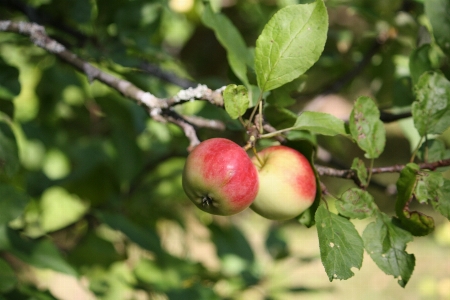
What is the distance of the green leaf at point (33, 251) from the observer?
0.96 m

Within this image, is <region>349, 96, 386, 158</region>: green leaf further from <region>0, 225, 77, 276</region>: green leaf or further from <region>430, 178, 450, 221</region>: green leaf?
<region>0, 225, 77, 276</region>: green leaf

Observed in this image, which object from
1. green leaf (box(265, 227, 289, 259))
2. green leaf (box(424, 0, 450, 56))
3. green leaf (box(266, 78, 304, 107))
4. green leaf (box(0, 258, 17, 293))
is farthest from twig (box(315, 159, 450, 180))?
green leaf (box(265, 227, 289, 259))

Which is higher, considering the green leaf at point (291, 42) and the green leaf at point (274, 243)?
the green leaf at point (291, 42)

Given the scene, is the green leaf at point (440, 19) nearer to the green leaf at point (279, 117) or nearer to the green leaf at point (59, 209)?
the green leaf at point (279, 117)

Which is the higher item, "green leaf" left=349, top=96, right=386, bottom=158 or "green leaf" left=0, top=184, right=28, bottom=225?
"green leaf" left=0, top=184, right=28, bottom=225

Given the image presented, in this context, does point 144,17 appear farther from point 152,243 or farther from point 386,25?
point 386,25

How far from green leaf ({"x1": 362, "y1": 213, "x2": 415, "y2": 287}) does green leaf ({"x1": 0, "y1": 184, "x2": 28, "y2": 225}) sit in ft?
2.12

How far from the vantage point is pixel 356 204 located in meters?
0.69

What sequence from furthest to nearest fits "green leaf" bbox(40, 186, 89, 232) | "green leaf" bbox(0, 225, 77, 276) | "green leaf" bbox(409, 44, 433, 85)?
1. "green leaf" bbox(40, 186, 89, 232)
2. "green leaf" bbox(0, 225, 77, 276)
3. "green leaf" bbox(409, 44, 433, 85)

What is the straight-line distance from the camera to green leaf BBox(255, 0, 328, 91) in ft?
2.08

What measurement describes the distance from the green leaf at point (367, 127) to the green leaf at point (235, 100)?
17 centimetres

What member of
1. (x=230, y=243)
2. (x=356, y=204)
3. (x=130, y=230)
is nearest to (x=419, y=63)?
(x=356, y=204)

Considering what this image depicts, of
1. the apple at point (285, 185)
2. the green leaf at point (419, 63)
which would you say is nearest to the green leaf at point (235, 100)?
the apple at point (285, 185)

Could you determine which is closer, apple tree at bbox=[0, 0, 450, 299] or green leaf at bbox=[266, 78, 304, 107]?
apple tree at bbox=[0, 0, 450, 299]
